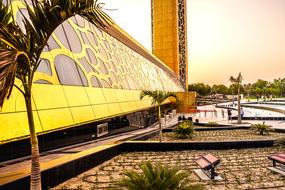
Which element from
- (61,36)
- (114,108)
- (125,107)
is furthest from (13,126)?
(125,107)

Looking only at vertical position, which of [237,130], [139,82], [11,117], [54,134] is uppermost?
[139,82]

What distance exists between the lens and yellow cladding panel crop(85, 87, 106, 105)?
48.8 ft

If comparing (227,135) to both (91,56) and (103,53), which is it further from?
(91,56)

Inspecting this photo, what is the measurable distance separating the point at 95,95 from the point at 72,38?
11.1 ft

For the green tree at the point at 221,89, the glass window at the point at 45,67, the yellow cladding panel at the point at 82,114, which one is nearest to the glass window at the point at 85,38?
the yellow cladding panel at the point at 82,114

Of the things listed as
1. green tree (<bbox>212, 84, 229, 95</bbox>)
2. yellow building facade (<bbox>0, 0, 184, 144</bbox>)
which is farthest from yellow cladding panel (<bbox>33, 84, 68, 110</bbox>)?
green tree (<bbox>212, 84, 229, 95</bbox>)

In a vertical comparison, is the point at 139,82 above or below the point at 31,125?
above

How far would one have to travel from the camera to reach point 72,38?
15.3 metres

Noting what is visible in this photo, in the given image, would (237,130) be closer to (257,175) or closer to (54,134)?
(257,175)

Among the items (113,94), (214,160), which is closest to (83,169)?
(214,160)

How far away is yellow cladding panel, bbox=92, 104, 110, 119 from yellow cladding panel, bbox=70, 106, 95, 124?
0.51 m

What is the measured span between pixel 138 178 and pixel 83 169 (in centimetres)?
459

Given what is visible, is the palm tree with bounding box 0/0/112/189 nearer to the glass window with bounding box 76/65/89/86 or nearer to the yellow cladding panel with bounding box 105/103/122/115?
the glass window with bounding box 76/65/89/86

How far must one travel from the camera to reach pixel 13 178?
6.85 m
